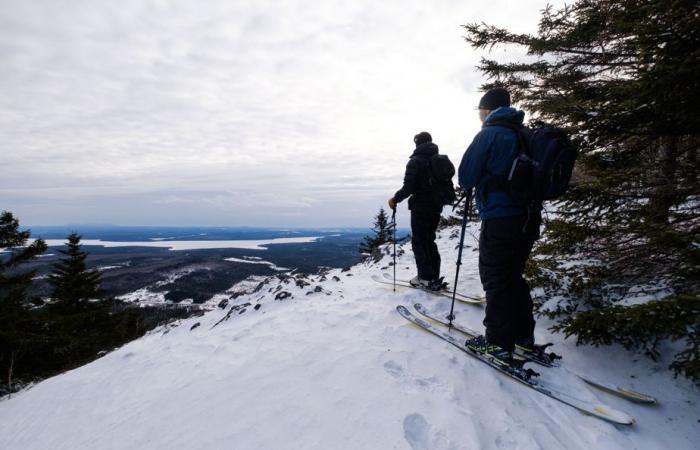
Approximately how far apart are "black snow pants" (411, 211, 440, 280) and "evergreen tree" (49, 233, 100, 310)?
84.5 ft

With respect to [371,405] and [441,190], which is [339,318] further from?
[441,190]

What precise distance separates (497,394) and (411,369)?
96 centimetres

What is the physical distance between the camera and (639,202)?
5.44 meters

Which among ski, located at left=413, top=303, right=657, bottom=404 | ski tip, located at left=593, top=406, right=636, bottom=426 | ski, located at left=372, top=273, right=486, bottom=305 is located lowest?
ski tip, located at left=593, top=406, right=636, bottom=426

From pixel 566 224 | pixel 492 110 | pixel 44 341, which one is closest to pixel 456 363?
pixel 566 224

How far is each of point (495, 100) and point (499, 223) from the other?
163 centimetres

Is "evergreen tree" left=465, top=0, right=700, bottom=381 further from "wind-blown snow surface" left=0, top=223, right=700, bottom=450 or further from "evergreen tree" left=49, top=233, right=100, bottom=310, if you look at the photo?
"evergreen tree" left=49, top=233, right=100, bottom=310

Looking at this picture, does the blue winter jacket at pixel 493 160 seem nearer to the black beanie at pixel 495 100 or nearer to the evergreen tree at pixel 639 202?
the black beanie at pixel 495 100

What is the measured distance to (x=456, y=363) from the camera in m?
4.18

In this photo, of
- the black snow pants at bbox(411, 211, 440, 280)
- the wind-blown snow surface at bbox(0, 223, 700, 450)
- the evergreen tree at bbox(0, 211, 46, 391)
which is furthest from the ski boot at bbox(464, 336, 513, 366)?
the evergreen tree at bbox(0, 211, 46, 391)

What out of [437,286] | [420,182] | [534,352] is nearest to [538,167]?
[534,352]

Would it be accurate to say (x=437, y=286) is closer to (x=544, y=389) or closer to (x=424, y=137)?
(x=424, y=137)

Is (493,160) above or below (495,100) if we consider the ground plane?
below

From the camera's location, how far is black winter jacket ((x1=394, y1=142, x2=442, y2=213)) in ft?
21.7
